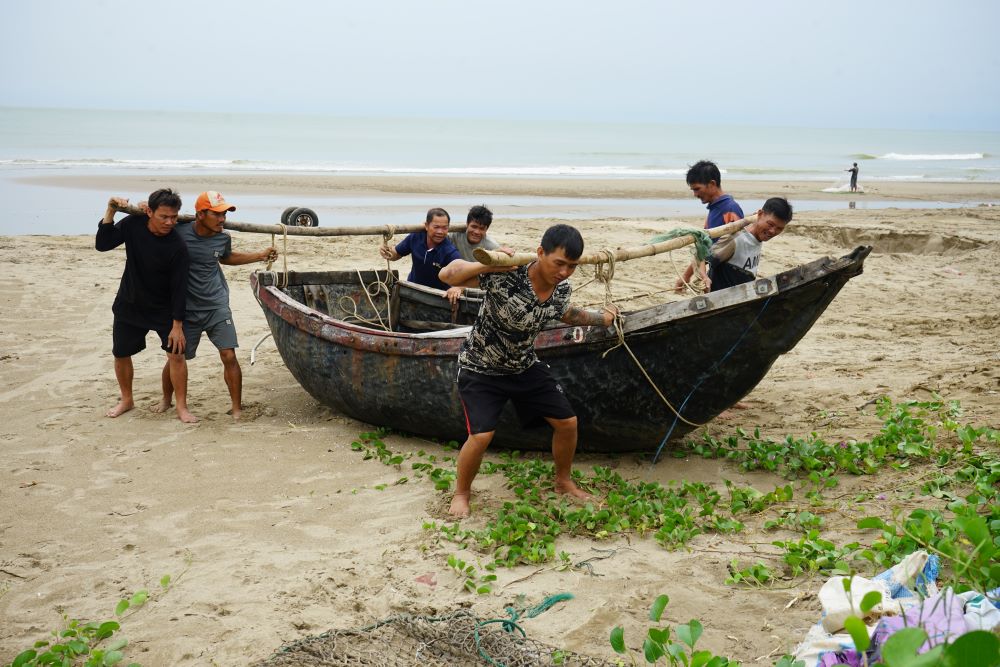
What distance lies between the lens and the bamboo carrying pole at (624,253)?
410cm

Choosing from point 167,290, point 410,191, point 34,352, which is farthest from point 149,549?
point 410,191

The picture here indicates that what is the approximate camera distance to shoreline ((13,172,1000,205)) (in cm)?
2400

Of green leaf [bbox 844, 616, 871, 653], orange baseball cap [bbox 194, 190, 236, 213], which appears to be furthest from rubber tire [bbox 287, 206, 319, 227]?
green leaf [bbox 844, 616, 871, 653]

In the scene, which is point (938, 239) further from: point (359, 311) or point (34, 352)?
point (34, 352)

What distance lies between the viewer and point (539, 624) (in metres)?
3.49

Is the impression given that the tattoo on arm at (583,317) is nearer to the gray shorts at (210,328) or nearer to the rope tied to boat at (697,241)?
the rope tied to boat at (697,241)

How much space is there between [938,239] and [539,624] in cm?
1208

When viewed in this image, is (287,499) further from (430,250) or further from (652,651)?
(652,651)

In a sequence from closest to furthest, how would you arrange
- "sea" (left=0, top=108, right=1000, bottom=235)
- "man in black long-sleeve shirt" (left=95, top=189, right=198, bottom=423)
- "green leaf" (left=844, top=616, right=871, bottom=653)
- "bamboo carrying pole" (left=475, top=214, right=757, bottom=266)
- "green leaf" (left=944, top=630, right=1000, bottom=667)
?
"green leaf" (left=944, top=630, right=1000, bottom=667) → "green leaf" (left=844, top=616, right=871, bottom=653) → "bamboo carrying pole" (left=475, top=214, right=757, bottom=266) → "man in black long-sleeve shirt" (left=95, top=189, right=198, bottom=423) → "sea" (left=0, top=108, right=1000, bottom=235)

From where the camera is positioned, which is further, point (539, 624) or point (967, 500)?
point (967, 500)

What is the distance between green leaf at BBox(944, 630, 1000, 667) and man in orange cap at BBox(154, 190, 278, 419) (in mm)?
5438

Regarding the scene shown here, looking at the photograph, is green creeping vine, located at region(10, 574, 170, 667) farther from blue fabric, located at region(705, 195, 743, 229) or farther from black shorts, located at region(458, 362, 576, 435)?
blue fabric, located at region(705, 195, 743, 229)

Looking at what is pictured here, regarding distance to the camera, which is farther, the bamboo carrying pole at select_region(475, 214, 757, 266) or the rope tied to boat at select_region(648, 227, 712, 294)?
the rope tied to boat at select_region(648, 227, 712, 294)

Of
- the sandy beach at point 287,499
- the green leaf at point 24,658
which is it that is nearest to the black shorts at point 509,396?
the sandy beach at point 287,499
